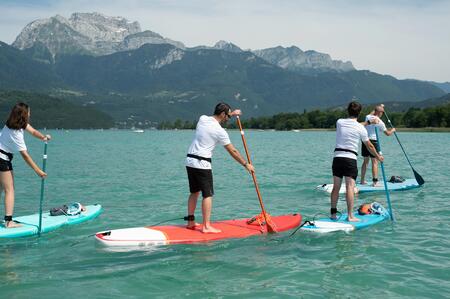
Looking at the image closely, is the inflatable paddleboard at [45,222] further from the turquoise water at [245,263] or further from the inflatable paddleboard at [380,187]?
the inflatable paddleboard at [380,187]

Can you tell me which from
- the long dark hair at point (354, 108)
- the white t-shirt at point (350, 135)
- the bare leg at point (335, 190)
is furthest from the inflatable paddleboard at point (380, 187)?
the long dark hair at point (354, 108)

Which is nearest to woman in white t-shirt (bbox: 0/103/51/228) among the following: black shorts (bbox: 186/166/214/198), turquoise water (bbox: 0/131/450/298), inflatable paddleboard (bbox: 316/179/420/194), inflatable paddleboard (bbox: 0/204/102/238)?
inflatable paddleboard (bbox: 0/204/102/238)

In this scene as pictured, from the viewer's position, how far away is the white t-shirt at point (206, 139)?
35.2 ft

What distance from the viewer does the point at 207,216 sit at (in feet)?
37.3

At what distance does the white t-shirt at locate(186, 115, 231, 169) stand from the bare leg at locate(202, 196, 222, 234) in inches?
31.5

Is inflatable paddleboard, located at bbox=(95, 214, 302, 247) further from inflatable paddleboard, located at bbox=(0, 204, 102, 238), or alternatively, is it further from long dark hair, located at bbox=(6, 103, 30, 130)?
long dark hair, located at bbox=(6, 103, 30, 130)

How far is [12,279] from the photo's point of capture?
898 centimetres

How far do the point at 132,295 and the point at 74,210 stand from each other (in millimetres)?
6739

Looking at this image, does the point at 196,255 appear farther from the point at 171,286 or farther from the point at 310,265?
the point at 310,265

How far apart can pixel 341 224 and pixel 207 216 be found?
11.8 feet

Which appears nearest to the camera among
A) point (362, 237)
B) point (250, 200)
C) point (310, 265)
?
point (310, 265)

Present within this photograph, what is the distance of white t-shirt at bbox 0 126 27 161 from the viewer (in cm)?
1170

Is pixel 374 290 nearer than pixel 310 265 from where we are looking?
Yes

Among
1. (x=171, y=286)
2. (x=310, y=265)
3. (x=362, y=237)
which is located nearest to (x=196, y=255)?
(x=171, y=286)
